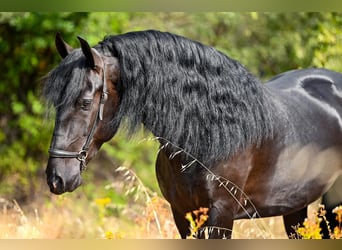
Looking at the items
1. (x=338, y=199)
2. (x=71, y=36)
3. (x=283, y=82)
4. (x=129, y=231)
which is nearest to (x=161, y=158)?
(x=283, y=82)

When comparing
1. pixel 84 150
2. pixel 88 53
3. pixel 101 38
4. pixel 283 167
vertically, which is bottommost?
pixel 101 38

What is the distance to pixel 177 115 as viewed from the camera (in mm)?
3160

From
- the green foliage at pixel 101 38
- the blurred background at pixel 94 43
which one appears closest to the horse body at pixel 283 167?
the blurred background at pixel 94 43

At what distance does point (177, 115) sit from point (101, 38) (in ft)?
15.2

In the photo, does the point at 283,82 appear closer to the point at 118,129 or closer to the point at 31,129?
the point at 118,129

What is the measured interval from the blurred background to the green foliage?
1cm

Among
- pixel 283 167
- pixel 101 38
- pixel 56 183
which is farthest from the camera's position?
pixel 101 38

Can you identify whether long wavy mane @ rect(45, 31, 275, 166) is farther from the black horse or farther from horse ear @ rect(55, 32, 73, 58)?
horse ear @ rect(55, 32, 73, 58)

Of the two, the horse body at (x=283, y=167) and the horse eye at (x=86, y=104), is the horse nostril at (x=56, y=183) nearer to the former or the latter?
the horse eye at (x=86, y=104)

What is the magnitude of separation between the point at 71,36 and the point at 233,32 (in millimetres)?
2630

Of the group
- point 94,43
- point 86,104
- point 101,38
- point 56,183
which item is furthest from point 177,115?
point 101,38

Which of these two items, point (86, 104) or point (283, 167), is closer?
point (86, 104)

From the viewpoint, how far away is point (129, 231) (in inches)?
288

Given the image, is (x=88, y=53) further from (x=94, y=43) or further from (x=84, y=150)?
(x=94, y=43)
